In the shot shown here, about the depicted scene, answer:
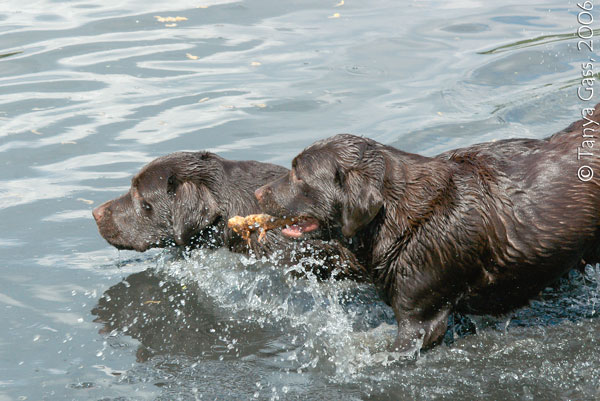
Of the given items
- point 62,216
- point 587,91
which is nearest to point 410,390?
point 62,216

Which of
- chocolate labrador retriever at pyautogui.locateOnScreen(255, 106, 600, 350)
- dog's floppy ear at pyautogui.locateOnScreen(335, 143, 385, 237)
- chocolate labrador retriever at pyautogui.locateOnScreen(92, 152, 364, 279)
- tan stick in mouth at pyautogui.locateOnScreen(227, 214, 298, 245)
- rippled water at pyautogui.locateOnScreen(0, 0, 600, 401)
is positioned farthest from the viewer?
chocolate labrador retriever at pyautogui.locateOnScreen(92, 152, 364, 279)

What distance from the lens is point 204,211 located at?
669 centimetres

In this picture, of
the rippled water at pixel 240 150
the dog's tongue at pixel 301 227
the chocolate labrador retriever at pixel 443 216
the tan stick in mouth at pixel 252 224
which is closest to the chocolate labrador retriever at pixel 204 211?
the tan stick in mouth at pixel 252 224

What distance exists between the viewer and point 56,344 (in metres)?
6.20

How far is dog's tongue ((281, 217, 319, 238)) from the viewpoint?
580cm

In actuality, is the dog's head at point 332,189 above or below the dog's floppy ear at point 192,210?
above

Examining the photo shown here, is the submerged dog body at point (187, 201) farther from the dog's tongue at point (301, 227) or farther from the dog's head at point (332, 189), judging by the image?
the dog's head at point (332, 189)

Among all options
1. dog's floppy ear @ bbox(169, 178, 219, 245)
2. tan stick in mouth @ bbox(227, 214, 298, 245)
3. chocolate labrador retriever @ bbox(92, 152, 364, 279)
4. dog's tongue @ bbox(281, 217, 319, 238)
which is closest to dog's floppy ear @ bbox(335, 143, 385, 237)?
dog's tongue @ bbox(281, 217, 319, 238)

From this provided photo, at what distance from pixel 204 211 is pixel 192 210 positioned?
10 centimetres

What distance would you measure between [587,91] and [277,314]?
5.77 meters

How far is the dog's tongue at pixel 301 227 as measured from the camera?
5.80m

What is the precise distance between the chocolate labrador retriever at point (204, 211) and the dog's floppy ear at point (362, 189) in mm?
1130

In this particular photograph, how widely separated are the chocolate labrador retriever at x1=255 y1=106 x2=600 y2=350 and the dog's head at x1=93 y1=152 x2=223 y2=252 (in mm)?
1146

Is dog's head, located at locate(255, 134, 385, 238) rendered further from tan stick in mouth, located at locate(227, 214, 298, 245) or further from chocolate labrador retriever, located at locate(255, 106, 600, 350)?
tan stick in mouth, located at locate(227, 214, 298, 245)
